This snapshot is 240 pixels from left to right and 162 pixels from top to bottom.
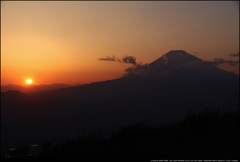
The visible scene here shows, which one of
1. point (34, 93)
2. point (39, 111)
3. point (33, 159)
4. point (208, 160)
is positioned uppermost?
point (34, 93)

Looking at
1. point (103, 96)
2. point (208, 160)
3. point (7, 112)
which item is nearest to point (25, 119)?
point (7, 112)

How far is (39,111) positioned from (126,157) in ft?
141

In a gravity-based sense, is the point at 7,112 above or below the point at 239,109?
above

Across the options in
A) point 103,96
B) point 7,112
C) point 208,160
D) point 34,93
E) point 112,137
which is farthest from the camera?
point 34,93

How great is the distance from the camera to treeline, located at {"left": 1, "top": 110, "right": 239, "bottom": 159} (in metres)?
7.16

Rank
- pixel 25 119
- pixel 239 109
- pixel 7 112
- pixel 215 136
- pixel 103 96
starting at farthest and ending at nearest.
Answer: pixel 103 96
pixel 7 112
pixel 25 119
pixel 239 109
pixel 215 136

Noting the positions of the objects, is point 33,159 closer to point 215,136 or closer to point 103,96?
point 215,136

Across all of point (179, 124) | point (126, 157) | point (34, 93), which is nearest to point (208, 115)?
point (179, 124)

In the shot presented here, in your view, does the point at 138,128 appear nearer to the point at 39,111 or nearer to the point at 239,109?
the point at 239,109

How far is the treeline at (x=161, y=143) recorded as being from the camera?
716cm

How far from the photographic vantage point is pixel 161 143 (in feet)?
25.7

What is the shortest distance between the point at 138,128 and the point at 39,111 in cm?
4100

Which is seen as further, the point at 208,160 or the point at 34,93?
the point at 34,93

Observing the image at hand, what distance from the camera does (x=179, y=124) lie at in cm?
946
